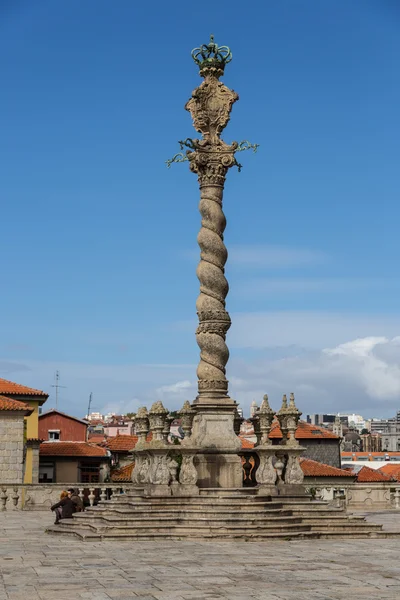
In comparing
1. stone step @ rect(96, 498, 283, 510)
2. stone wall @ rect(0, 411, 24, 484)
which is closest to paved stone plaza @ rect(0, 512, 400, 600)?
stone step @ rect(96, 498, 283, 510)

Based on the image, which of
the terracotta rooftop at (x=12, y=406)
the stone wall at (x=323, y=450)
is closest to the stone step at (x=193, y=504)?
the terracotta rooftop at (x=12, y=406)

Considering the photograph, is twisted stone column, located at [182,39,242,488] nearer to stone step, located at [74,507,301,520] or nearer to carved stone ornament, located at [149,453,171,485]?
carved stone ornament, located at [149,453,171,485]

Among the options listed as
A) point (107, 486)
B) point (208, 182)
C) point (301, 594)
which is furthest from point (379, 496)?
point (301, 594)

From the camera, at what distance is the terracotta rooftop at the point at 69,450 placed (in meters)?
64.7

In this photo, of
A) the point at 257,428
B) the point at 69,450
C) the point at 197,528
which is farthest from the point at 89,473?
the point at 197,528

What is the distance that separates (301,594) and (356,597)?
78cm

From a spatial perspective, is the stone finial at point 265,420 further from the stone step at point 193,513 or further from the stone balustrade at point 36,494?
the stone balustrade at point 36,494

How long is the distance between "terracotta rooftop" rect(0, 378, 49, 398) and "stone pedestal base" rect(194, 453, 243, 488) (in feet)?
112

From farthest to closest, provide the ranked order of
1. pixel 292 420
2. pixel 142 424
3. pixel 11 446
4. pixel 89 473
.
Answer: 1. pixel 89 473
2. pixel 11 446
3. pixel 142 424
4. pixel 292 420

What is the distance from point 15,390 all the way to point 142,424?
102 ft

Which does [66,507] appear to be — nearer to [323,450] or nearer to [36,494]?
[36,494]

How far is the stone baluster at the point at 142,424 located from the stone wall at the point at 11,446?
18.1 meters

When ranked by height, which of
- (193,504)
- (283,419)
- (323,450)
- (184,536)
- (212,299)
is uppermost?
(212,299)

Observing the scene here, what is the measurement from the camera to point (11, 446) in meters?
46.4
